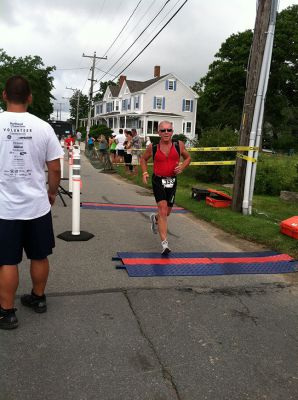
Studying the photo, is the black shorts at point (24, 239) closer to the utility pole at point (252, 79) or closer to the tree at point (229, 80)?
the utility pole at point (252, 79)

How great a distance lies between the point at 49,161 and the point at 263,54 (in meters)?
5.97

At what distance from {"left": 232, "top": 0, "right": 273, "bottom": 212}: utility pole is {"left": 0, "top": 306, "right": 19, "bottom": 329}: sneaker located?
6.12 meters

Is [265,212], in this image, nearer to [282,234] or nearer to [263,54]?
[282,234]

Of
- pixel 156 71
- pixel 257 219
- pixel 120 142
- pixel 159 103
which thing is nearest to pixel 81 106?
pixel 156 71

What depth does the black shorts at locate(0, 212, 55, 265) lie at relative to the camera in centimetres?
352

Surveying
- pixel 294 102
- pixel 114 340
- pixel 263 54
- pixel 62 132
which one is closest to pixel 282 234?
pixel 263 54

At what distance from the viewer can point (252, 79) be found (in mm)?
8328

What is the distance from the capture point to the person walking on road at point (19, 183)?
136 inches

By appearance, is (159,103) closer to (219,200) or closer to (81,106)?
(219,200)

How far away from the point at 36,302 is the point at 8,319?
0.41 metres

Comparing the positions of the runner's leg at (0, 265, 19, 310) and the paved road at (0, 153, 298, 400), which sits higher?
the runner's leg at (0, 265, 19, 310)

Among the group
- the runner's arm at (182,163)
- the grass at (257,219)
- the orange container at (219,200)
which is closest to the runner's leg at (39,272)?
the runner's arm at (182,163)

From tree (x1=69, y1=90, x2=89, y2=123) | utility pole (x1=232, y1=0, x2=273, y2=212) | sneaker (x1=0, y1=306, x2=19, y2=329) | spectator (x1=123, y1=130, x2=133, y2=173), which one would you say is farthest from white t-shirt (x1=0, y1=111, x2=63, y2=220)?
tree (x1=69, y1=90, x2=89, y2=123)

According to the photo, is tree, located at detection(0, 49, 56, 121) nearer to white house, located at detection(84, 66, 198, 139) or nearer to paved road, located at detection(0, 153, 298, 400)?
white house, located at detection(84, 66, 198, 139)
